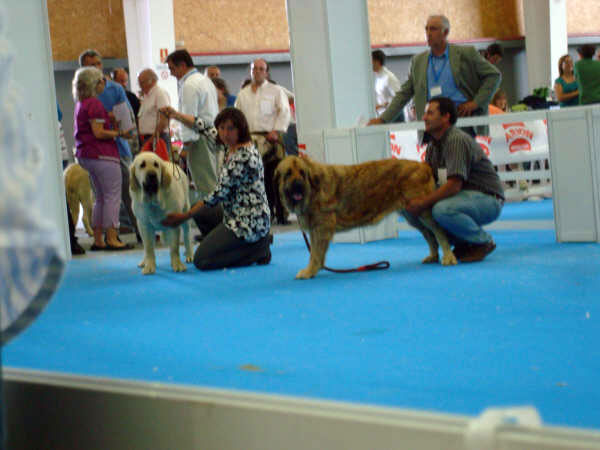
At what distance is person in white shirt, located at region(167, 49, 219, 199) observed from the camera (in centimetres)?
755

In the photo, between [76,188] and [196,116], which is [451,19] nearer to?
[76,188]

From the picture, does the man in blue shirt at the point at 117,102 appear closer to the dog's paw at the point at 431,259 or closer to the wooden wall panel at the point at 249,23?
the dog's paw at the point at 431,259

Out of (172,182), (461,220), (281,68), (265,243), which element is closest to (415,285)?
(461,220)

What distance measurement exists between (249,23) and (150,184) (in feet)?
36.0

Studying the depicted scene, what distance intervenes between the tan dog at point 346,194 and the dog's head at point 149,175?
1033mm

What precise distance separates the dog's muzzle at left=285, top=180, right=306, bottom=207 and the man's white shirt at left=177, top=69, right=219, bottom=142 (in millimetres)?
2427

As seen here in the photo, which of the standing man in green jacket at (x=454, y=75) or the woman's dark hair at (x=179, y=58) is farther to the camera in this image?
the woman's dark hair at (x=179, y=58)

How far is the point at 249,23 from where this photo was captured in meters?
16.3

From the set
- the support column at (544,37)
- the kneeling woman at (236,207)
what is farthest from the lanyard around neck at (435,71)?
the support column at (544,37)

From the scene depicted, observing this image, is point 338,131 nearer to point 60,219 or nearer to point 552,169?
point 552,169

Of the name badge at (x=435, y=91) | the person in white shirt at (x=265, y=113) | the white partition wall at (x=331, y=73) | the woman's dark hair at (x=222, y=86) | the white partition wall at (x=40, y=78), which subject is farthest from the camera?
the woman's dark hair at (x=222, y=86)

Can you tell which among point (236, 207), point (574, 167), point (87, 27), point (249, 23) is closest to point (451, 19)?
point (249, 23)

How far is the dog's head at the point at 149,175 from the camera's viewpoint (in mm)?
5914

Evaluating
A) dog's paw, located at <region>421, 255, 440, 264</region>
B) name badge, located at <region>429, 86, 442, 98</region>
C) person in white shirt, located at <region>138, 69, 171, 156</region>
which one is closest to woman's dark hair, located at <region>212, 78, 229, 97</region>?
person in white shirt, located at <region>138, 69, 171, 156</region>
